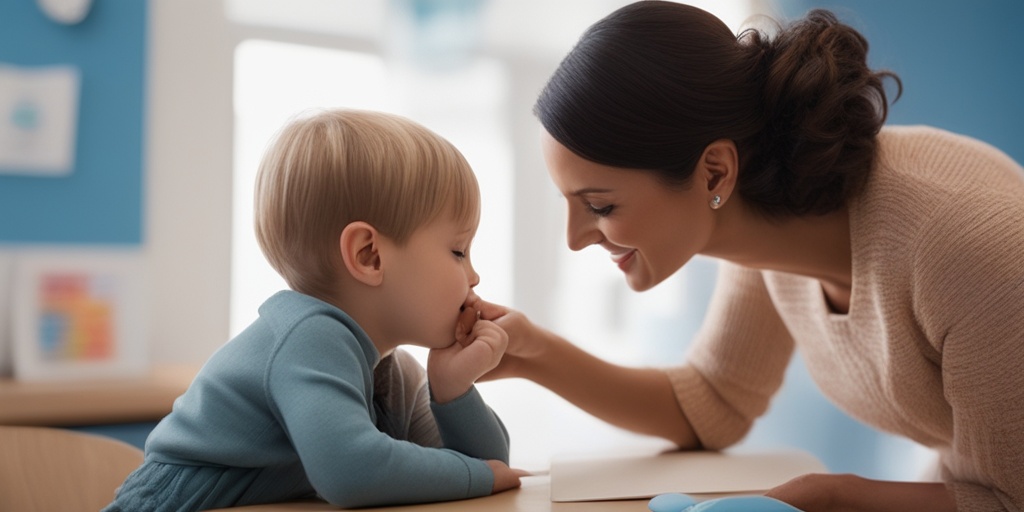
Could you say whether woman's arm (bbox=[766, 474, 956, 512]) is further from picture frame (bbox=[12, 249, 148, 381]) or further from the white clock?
the white clock

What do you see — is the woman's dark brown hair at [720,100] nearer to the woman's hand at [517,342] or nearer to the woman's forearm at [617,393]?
the woman's hand at [517,342]

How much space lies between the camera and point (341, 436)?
36.9 inches

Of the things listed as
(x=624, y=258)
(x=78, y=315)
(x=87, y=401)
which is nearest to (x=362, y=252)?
(x=624, y=258)

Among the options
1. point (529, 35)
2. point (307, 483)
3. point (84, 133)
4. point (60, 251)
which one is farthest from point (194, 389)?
point (529, 35)

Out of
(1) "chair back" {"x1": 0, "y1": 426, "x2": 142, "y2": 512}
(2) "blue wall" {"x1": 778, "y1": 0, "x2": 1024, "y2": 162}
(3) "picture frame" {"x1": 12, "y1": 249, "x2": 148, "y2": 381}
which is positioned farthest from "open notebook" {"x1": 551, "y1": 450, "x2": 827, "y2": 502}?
(2) "blue wall" {"x1": 778, "y1": 0, "x2": 1024, "y2": 162}

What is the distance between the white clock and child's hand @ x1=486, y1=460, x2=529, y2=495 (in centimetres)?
166

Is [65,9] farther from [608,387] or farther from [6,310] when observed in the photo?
[608,387]

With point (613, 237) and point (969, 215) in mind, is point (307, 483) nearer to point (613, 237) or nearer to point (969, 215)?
point (613, 237)

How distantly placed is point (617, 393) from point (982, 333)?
58 cm

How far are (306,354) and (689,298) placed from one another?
211 cm

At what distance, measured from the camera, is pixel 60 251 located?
2145 millimetres

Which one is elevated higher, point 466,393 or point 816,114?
point 816,114

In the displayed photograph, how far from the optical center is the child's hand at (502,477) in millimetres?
1074

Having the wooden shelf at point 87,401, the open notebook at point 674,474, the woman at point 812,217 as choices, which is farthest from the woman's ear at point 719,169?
the wooden shelf at point 87,401
